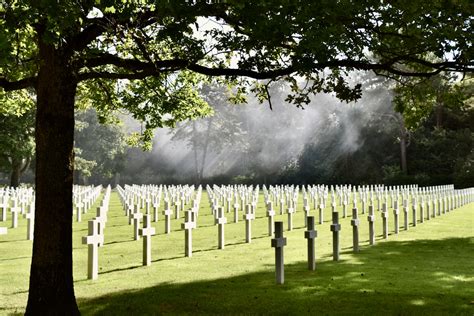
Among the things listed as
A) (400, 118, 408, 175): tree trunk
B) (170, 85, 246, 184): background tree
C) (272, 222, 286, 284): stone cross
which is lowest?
(272, 222, 286, 284): stone cross

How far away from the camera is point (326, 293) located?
751cm

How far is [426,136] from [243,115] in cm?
3165

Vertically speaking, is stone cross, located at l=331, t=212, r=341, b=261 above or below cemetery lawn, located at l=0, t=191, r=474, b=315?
above

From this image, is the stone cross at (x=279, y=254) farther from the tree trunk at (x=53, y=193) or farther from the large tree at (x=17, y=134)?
the large tree at (x=17, y=134)

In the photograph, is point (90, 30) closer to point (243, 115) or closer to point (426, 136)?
point (426, 136)

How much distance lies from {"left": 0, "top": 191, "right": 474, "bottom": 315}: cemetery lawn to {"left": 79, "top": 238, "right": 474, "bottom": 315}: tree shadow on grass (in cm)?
1

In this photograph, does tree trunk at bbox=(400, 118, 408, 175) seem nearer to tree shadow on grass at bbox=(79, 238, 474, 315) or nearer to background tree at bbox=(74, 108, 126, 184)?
background tree at bbox=(74, 108, 126, 184)

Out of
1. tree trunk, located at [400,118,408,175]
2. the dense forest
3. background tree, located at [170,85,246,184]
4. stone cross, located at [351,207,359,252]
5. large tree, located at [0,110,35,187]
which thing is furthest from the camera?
background tree, located at [170,85,246,184]

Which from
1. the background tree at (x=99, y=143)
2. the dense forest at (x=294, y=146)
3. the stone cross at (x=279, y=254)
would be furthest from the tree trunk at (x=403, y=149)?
the stone cross at (x=279, y=254)

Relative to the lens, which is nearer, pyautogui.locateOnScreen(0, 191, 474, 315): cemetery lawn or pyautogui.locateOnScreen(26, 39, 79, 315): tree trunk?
pyautogui.locateOnScreen(26, 39, 79, 315): tree trunk

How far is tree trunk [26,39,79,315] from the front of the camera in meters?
6.20

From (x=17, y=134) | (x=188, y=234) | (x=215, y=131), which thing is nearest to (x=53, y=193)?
(x=188, y=234)

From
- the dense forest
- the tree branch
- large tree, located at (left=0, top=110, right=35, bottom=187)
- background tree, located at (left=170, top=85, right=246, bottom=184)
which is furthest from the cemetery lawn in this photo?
background tree, located at (left=170, top=85, right=246, bottom=184)

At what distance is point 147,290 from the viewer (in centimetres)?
790
